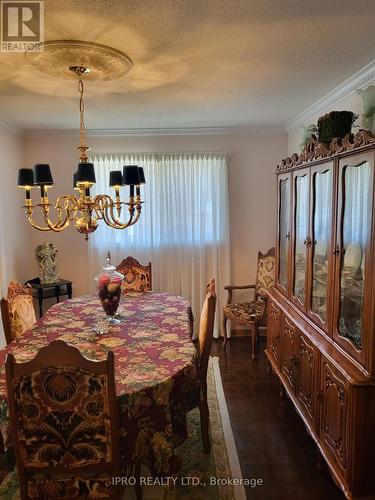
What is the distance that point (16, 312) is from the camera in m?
2.67

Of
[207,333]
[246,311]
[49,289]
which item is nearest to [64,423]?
[207,333]

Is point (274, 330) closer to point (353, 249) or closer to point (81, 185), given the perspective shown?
→ point (353, 249)

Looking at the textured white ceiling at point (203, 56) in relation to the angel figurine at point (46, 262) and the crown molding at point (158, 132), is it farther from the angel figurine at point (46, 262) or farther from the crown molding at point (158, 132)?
the angel figurine at point (46, 262)

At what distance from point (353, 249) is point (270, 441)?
1.53 metres

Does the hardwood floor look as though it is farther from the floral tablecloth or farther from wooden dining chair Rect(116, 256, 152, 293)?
wooden dining chair Rect(116, 256, 152, 293)

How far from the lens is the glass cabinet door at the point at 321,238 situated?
7.46 feet

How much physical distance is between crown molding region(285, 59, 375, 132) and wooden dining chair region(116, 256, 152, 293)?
7.42ft

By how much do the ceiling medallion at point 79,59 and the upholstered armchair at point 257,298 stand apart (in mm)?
2739

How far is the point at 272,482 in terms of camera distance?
220 centimetres

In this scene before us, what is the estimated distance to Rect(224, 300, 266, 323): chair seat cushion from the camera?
3982mm

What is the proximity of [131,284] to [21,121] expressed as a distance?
211 cm

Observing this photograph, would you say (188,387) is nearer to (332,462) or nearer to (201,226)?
(332,462)

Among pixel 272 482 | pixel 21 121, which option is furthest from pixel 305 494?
pixel 21 121

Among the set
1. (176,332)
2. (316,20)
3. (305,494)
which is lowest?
(305,494)
